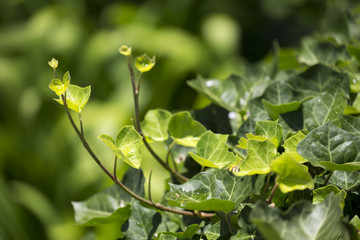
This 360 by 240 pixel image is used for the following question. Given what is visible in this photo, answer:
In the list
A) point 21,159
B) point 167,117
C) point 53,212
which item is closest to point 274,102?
point 167,117

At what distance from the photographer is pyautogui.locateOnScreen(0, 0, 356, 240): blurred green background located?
189 cm

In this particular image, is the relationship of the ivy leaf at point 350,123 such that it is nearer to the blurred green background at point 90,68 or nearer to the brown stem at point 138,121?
the brown stem at point 138,121

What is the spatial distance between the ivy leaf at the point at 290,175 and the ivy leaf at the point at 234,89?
0.25 meters

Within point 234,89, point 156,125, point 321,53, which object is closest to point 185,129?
point 156,125

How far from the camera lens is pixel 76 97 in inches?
16.0

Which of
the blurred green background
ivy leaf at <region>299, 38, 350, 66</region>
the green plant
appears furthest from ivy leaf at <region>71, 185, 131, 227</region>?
the blurred green background

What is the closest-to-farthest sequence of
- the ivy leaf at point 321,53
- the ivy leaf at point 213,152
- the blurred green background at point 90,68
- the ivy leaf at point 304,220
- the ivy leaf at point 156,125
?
the ivy leaf at point 304,220, the ivy leaf at point 213,152, the ivy leaf at point 156,125, the ivy leaf at point 321,53, the blurred green background at point 90,68

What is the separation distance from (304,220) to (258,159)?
0.21ft

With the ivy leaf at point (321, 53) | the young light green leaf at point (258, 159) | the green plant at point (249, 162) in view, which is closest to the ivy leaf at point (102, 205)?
the green plant at point (249, 162)

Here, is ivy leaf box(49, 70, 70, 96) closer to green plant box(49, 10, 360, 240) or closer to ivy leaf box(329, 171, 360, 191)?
green plant box(49, 10, 360, 240)

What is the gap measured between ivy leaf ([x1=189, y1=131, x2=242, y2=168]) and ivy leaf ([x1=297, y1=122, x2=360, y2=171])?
0.22ft

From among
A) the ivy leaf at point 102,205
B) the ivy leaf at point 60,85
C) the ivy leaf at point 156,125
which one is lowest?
the ivy leaf at point 102,205

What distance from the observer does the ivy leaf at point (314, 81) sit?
0.53 meters

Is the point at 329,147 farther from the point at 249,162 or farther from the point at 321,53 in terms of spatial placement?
the point at 321,53
